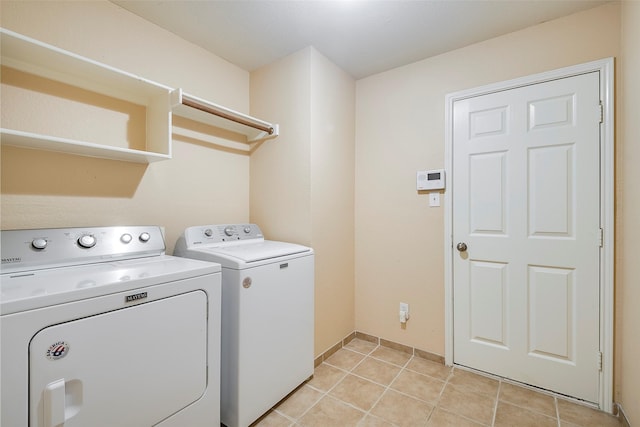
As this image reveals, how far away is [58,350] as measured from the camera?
0.90 meters

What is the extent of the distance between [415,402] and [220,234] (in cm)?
160

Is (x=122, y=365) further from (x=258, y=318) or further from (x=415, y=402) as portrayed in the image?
(x=415, y=402)

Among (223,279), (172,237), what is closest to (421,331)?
(223,279)

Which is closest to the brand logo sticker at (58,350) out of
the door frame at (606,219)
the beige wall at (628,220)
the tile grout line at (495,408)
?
the tile grout line at (495,408)

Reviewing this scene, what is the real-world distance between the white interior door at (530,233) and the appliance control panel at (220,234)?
1.49m

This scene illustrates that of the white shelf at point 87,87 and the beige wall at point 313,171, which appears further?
the beige wall at point 313,171

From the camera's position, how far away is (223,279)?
59.3 inches

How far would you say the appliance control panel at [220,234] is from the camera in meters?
1.74

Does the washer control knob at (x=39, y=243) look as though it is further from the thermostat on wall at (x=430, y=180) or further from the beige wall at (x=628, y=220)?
the beige wall at (x=628, y=220)

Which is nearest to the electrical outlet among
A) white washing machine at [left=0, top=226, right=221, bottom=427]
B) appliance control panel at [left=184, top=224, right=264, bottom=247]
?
appliance control panel at [left=184, top=224, right=264, bottom=247]

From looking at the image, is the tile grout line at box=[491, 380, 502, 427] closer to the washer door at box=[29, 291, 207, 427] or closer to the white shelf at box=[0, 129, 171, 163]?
the washer door at box=[29, 291, 207, 427]

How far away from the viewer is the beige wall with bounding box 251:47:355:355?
2.07 meters

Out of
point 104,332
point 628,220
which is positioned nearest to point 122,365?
point 104,332

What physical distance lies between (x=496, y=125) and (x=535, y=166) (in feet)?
1.20
